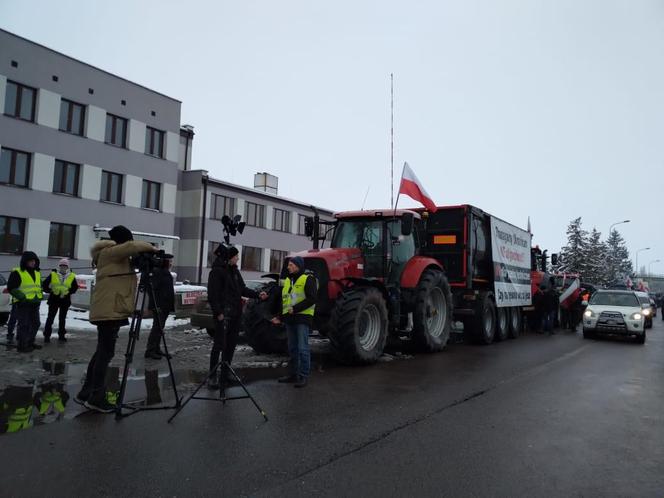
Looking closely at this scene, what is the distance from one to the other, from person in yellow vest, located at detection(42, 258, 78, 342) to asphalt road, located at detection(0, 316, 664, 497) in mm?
5263

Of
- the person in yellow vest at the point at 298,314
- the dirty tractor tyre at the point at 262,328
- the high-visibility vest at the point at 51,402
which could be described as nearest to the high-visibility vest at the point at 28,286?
the high-visibility vest at the point at 51,402

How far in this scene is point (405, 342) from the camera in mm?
12195

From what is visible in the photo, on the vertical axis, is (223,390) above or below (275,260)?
below

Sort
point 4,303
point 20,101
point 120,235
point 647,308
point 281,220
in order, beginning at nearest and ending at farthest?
1. point 120,235
2. point 4,303
3. point 647,308
4. point 20,101
5. point 281,220

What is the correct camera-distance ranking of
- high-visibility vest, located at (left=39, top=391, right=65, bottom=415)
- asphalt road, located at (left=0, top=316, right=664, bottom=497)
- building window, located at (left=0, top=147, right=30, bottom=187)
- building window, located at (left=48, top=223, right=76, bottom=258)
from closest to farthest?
asphalt road, located at (left=0, top=316, right=664, bottom=497) < high-visibility vest, located at (left=39, top=391, right=65, bottom=415) < building window, located at (left=0, top=147, right=30, bottom=187) < building window, located at (left=48, top=223, right=76, bottom=258)

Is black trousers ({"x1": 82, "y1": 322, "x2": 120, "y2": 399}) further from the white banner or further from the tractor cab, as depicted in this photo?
the white banner

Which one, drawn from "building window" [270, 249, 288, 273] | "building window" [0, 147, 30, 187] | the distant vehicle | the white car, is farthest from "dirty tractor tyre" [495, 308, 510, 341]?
"building window" [270, 249, 288, 273]

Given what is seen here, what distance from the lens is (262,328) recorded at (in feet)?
27.6

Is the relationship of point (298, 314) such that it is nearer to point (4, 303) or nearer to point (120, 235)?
point (120, 235)

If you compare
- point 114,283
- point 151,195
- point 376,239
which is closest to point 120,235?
point 114,283

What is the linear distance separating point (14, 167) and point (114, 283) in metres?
19.4

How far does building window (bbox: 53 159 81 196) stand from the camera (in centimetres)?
2227

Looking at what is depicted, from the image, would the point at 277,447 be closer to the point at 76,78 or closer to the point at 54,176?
the point at 54,176

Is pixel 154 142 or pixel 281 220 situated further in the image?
pixel 281 220
